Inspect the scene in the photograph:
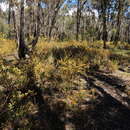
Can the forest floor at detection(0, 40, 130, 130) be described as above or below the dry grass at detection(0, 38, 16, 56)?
below

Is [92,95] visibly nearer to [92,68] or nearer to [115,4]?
[92,68]

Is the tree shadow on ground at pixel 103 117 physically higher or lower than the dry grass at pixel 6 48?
lower

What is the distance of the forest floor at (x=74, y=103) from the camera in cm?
299

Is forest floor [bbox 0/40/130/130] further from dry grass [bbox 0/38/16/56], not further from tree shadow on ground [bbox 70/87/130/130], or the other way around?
dry grass [bbox 0/38/16/56]

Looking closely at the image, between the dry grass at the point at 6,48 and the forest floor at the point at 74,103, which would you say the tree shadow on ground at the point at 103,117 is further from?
the dry grass at the point at 6,48

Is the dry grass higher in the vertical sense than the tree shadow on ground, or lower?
higher

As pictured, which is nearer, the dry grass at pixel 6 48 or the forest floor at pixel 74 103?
the forest floor at pixel 74 103

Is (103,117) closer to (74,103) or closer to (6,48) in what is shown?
(74,103)

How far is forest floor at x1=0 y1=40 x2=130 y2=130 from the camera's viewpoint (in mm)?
2990

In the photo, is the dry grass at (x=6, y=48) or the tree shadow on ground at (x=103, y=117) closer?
the tree shadow on ground at (x=103, y=117)

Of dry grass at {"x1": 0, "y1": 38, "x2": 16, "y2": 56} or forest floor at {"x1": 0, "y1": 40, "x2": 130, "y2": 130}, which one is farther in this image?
dry grass at {"x1": 0, "y1": 38, "x2": 16, "y2": 56}

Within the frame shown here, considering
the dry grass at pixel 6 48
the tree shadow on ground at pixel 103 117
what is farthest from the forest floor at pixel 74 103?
the dry grass at pixel 6 48

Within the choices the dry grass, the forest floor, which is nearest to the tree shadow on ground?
the forest floor

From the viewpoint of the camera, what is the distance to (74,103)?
11.4 feet
